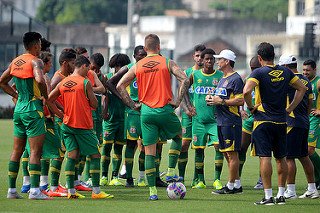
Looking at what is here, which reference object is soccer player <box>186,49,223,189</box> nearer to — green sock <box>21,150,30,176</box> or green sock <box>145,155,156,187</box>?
green sock <box>145,155,156,187</box>

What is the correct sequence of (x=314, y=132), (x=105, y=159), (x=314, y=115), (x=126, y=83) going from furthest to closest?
1. (x=105, y=159)
2. (x=314, y=132)
3. (x=314, y=115)
4. (x=126, y=83)

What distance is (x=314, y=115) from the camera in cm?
1802

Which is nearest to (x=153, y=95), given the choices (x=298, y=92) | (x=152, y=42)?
(x=152, y=42)

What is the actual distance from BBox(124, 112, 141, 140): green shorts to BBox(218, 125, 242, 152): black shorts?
5.99ft

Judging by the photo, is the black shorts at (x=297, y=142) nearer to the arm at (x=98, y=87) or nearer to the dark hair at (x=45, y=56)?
the arm at (x=98, y=87)

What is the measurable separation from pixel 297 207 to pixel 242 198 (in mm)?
1461

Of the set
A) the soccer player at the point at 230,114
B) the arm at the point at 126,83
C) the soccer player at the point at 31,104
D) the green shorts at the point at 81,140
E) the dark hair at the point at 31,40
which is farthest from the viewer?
the soccer player at the point at 230,114

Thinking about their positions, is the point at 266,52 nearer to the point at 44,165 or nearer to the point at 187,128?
the point at 187,128

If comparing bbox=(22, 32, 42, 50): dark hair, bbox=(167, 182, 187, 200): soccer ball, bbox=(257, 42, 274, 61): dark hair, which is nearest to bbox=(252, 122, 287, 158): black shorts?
bbox=(257, 42, 274, 61): dark hair

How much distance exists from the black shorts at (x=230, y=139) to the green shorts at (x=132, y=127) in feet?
5.99

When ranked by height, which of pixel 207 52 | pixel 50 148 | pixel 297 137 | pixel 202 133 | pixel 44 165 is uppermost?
pixel 207 52

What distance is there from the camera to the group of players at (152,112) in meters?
15.7

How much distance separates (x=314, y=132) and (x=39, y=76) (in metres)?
5.17

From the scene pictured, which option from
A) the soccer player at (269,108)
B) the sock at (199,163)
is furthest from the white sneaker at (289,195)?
the sock at (199,163)
